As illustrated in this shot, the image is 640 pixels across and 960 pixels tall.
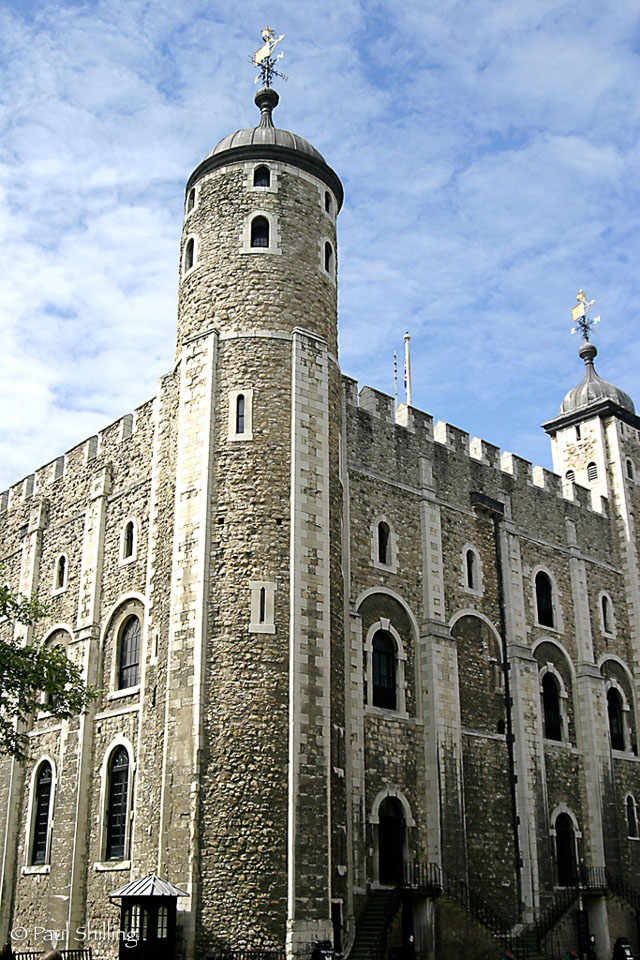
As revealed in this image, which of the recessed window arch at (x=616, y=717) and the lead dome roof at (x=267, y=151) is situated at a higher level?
the lead dome roof at (x=267, y=151)

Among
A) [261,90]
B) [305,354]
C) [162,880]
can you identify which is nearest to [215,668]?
[162,880]

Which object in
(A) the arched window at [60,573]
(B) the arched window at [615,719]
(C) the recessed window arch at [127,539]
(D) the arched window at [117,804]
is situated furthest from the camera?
(B) the arched window at [615,719]

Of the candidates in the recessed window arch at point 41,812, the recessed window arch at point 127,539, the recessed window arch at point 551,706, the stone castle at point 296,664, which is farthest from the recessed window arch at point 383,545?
the recessed window arch at point 41,812

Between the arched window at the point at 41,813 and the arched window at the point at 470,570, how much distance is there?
11601mm

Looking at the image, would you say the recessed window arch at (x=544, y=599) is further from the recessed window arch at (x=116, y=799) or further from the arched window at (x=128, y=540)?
the recessed window arch at (x=116, y=799)

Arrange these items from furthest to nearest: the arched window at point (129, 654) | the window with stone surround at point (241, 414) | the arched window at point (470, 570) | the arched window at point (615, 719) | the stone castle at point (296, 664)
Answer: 1. the arched window at point (615, 719)
2. the arched window at point (470, 570)
3. the arched window at point (129, 654)
4. the window with stone surround at point (241, 414)
5. the stone castle at point (296, 664)

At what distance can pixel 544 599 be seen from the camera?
99.3 feet

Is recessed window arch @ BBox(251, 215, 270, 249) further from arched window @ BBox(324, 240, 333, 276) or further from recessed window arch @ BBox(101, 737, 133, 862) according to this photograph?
recessed window arch @ BBox(101, 737, 133, 862)

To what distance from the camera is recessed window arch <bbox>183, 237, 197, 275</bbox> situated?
2467cm

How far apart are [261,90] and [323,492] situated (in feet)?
37.1

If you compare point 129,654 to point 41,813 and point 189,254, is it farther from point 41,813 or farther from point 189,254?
point 189,254

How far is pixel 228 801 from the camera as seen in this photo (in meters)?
19.1

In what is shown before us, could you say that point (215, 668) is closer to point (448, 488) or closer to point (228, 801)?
point (228, 801)

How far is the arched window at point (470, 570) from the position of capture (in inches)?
1081
